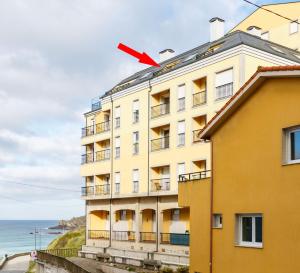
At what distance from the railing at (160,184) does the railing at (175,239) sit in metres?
3.37

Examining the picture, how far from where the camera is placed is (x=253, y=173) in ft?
52.9

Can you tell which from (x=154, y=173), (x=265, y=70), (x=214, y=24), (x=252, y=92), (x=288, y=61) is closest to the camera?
(x=265, y=70)

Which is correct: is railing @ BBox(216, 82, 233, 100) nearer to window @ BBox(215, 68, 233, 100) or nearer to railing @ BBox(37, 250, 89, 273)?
window @ BBox(215, 68, 233, 100)

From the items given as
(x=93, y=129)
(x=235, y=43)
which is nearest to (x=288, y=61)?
(x=235, y=43)

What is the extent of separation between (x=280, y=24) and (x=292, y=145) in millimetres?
34306

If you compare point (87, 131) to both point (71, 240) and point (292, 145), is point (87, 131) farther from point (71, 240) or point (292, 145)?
point (292, 145)

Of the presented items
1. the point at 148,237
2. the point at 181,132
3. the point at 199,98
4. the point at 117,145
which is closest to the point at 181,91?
the point at 199,98

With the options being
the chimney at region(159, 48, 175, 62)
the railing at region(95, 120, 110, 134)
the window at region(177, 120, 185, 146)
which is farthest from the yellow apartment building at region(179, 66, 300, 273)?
the chimney at region(159, 48, 175, 62)

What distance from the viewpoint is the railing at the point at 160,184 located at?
39.1m

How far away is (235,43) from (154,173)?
12.4 m

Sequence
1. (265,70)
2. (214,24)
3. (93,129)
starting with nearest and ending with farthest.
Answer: (265,70), (214,24), (93,129)

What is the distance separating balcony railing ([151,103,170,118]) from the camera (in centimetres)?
4041

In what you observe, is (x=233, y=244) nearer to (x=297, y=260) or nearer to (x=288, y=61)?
(x=297, y=260)

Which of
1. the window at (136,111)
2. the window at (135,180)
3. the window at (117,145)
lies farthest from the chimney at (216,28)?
the window at (135,180)
